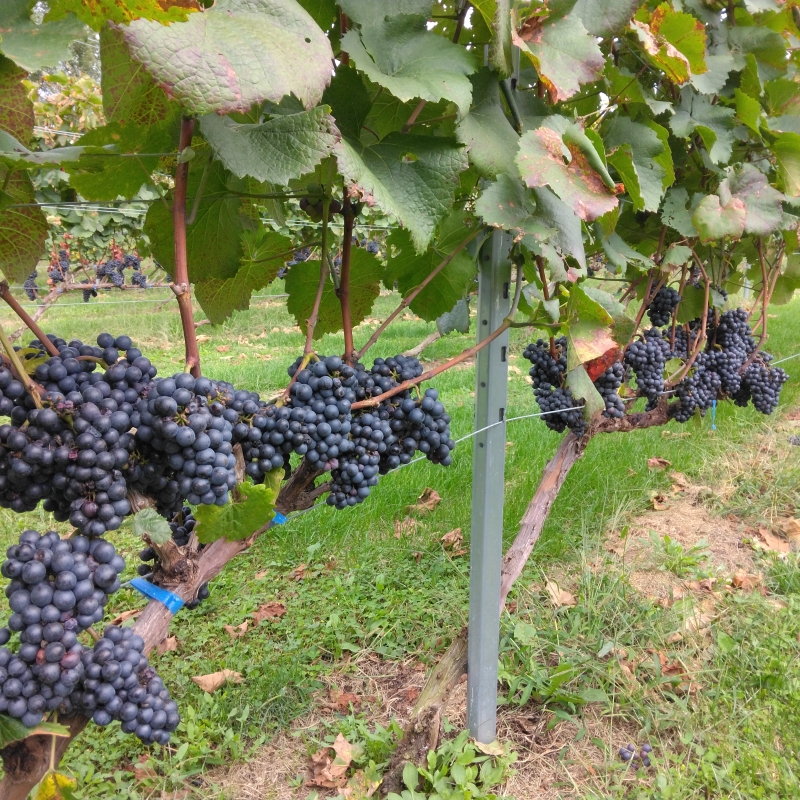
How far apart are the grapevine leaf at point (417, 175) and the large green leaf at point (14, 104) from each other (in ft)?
1.63

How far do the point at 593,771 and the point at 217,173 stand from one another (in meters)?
2.16

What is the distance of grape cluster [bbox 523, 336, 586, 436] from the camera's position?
237cm

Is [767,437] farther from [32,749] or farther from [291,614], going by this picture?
[32,749]

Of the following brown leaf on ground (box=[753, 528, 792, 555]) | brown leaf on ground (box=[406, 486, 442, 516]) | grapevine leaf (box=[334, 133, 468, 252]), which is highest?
grapevine leaf (box=[334, 133, 468, 252])

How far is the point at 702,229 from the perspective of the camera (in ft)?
6.80

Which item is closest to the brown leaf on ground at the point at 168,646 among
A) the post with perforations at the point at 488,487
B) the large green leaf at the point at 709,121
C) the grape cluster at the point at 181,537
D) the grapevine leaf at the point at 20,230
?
the post with perforations at the point at 488,487

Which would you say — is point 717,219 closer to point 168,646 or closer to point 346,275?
point 346,275

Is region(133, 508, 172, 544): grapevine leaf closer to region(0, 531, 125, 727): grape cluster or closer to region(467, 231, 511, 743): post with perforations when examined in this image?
region(0, 531, 125, 727): grape cluster

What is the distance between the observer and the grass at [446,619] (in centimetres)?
218

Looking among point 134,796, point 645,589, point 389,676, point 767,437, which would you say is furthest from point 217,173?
point 767,437

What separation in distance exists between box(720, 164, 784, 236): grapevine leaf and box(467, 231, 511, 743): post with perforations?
3.35 ft

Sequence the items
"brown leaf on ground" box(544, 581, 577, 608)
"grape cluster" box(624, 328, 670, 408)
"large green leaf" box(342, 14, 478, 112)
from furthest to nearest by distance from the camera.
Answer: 1. "brown leaf on ground" box(544, 581, 577, 608)
2. "grape cluster" box(624, 328, 670, 408)
3. "large green leaf" box(342, 14, 478, 112)

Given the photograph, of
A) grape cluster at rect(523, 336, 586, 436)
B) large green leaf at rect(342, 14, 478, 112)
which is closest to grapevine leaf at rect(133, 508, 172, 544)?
large green leaf at rect(342, 14, 478, 112)

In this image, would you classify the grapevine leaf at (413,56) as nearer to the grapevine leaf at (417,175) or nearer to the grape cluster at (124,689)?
the grapevine leaf at (417,175)
